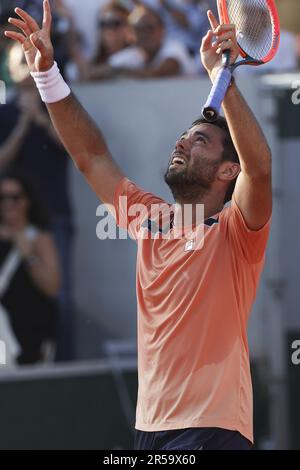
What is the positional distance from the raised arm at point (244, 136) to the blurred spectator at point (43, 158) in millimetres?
3622

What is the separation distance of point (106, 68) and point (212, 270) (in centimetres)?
426

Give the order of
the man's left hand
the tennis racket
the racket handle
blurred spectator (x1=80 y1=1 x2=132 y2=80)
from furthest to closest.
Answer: blurred spectator (x1=80 y1=1 x2=132 y2=80), the tennis racket, the man's left hand, the racket handle

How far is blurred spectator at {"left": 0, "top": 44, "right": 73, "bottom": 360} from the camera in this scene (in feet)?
24.6

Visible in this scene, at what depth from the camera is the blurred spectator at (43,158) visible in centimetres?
749

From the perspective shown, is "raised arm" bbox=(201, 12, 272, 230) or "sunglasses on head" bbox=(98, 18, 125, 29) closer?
"raised arm" bbox=(201, 12, 272, 230)

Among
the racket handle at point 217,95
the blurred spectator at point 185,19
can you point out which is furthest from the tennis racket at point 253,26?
the blurred spectator at point 185,19

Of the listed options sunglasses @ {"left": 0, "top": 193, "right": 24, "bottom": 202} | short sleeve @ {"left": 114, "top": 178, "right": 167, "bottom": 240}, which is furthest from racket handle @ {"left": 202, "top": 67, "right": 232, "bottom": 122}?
sunglasses @ {"left": 0, "top": 193, "right": 24, "bottom": 202}

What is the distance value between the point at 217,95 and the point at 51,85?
44.0 inches

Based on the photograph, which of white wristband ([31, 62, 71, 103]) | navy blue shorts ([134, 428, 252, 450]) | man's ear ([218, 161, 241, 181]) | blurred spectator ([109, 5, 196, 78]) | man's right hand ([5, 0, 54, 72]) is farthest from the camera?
blurred spectator ([109, 5, 196, 78])

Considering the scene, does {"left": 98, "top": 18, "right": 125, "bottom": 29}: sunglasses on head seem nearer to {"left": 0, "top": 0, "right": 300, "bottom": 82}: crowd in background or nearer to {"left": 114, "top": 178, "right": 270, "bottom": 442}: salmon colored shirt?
{"left": 0, "top": 0, "right": 300, "bottom": 82}: crowd in background

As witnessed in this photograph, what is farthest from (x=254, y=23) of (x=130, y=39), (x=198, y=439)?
(x=130, y=39)

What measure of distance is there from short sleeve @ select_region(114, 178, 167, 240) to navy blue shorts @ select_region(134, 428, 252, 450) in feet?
2.90

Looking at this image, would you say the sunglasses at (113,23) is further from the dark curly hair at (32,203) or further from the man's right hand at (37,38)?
the man's right hand at (37,38)

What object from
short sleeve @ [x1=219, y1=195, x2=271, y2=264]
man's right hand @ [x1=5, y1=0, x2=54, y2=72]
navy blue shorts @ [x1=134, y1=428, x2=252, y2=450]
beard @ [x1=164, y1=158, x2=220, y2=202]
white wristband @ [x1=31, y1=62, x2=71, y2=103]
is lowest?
navy blue shorts @ [x1=134, y1=428, x2=252, y2=450]
